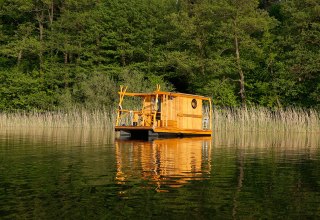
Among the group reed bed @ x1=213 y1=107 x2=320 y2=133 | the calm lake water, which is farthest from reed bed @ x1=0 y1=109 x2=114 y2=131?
the calm lake water

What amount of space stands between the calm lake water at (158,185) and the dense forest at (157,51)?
2720cm

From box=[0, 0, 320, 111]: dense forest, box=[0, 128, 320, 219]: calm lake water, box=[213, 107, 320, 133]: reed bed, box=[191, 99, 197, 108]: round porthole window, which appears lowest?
box=[0, 128, 320, 219]: calm lake water

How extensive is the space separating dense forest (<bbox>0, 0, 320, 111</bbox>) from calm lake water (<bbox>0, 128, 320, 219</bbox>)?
2720cm

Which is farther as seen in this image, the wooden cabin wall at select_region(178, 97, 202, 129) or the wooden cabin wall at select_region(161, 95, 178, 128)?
the wooden cabin wall at select_region(178, 97, 202, 129)

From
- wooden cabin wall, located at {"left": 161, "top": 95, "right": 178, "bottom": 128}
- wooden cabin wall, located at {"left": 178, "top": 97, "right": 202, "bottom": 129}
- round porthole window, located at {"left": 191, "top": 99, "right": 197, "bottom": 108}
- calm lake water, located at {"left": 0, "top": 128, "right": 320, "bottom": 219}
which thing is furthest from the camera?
round porthole window, located at {"left": 191, "top": 99, "right": 197, "bottom": 108}

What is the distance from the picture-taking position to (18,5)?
53.7 m

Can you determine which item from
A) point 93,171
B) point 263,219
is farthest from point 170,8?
point 263,219

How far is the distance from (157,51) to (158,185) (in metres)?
40.7

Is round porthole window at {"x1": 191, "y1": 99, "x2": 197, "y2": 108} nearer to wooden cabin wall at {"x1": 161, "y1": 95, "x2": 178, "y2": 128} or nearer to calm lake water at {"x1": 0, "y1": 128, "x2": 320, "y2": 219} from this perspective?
wooden cabin wall at {"x1": 161, "y1": 95, "x2": 178, "y2": 128}

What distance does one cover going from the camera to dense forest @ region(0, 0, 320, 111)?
43656mm

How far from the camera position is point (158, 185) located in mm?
10820

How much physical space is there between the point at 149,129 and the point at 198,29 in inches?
849

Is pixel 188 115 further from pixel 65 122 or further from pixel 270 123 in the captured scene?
pixel 65 122

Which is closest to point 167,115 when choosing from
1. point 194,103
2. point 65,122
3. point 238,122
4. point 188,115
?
point 188,115
